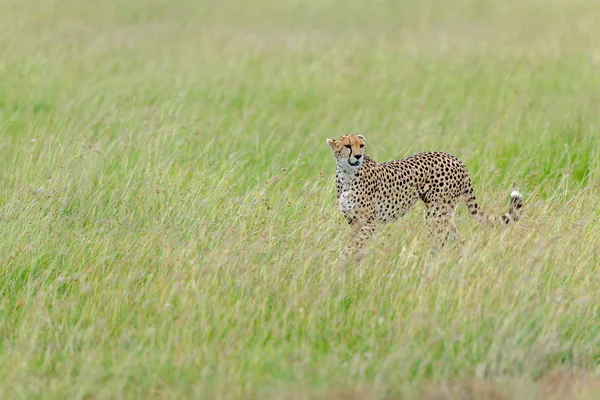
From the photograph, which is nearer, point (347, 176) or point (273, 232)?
point (273, 232)

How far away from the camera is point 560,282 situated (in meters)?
5.35

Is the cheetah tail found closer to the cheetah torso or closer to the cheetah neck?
the cheetah torso

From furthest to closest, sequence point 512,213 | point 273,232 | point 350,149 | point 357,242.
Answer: point 512,213 → point 350,149 → point 273,232 → point 357,242

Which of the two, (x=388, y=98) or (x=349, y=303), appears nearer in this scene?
(x=349, y=303)

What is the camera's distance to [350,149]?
6.09 m

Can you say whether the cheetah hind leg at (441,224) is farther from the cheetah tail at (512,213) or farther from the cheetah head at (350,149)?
the cheetah head at (350,149)

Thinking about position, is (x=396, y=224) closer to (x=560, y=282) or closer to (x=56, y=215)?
(x=560, y=282)

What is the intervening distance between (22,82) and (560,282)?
21.9ft

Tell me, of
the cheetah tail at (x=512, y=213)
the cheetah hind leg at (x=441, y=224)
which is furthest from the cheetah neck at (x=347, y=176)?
the cheetah tail at (x=512, y=213)

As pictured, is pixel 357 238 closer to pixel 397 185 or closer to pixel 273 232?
pixel 273 232

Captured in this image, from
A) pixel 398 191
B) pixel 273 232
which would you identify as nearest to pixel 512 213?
pixel 398 191

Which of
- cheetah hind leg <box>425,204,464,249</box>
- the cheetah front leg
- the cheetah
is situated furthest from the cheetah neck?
cheetah hind leg <box>425,204,464,249</box>

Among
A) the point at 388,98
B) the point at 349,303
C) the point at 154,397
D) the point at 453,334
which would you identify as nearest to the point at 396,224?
the point at 349,303

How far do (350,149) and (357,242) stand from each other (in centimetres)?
60
